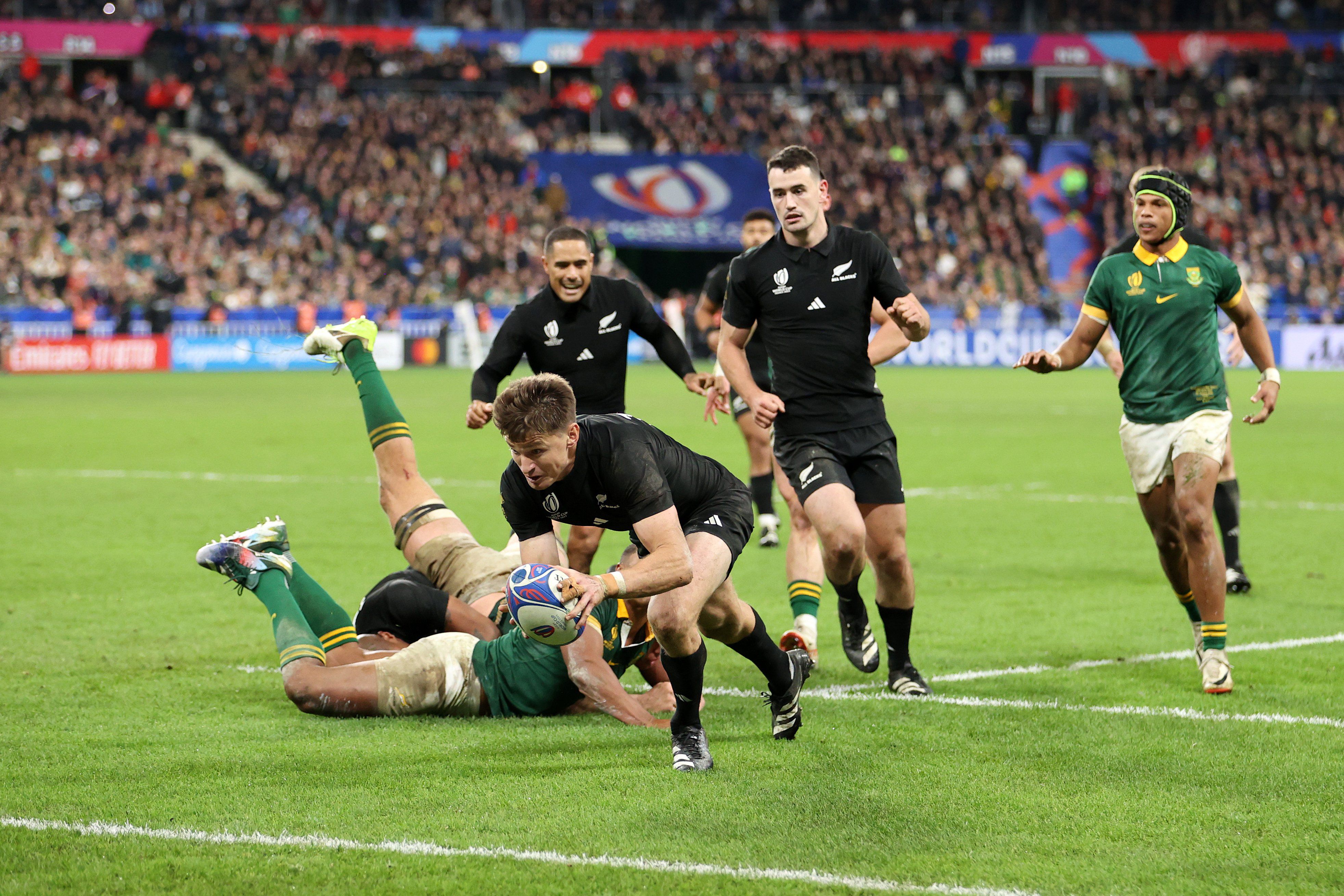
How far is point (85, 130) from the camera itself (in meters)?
44.4

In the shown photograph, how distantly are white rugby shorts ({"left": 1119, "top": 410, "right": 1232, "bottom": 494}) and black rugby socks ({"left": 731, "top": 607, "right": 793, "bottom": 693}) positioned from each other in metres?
2.17

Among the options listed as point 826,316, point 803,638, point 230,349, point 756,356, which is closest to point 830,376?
point 826,316

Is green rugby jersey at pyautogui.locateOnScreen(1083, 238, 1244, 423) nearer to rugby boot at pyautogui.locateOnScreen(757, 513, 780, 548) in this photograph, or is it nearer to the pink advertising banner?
rugby boot at pyautogui.locateOnScreen(757, 513, 780, 548)

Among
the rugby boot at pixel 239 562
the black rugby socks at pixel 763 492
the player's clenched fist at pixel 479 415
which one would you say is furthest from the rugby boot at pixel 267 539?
the black rugby socks at pixel 763 492

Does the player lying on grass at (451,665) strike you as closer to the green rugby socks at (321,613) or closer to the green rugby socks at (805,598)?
the green rugby socks at (321,613)

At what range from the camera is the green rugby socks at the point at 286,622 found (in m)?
6.75

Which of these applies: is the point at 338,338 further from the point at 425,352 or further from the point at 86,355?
the point at 425,352

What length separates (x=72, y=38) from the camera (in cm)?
4950

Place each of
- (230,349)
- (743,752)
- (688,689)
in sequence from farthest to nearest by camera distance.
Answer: (230,349), (743,752), (688,689)

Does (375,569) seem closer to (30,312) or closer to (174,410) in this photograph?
(174,410)

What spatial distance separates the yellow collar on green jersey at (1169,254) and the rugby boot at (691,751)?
3.30 meters

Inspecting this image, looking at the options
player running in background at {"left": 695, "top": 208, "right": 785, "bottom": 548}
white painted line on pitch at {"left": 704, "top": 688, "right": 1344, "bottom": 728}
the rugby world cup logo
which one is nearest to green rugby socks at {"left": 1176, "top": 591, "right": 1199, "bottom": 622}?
white painted line on pitch at {"left": 704, "top": 688, "right": 1344, "bottom": 728}

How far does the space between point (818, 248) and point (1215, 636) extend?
8.45 ft

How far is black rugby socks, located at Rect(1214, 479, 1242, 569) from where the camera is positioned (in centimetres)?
985
